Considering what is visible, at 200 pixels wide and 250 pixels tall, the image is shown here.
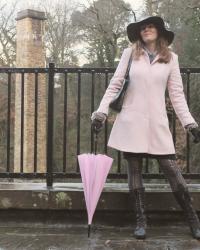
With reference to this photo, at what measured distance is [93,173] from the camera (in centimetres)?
422

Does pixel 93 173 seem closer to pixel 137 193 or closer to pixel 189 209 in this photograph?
pixel 137 193

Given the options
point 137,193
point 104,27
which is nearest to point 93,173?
point 137,193

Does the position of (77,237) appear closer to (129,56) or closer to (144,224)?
(144,224)

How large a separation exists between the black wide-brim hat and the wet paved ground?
5.75 ft

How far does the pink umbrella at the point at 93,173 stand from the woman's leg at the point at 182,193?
20.7 inches

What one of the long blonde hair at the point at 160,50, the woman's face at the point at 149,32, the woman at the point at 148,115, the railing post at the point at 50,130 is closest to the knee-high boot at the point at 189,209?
the woman at the point at 148,115

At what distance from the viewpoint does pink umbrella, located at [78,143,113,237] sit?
420 centimetres

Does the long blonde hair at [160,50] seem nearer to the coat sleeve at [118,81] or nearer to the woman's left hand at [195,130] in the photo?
the coat sleeve at [118,81]

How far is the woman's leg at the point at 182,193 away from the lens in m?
4.29

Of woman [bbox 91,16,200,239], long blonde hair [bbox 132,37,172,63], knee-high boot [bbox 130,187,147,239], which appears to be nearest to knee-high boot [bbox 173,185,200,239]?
woman [bbox 91,16,200,239]

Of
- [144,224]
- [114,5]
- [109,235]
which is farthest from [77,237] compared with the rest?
[114,5]

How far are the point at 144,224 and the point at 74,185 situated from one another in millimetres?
1196

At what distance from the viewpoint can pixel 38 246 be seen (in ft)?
13.4

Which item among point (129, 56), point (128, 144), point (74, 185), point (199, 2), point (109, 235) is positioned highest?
point (199, 2)
